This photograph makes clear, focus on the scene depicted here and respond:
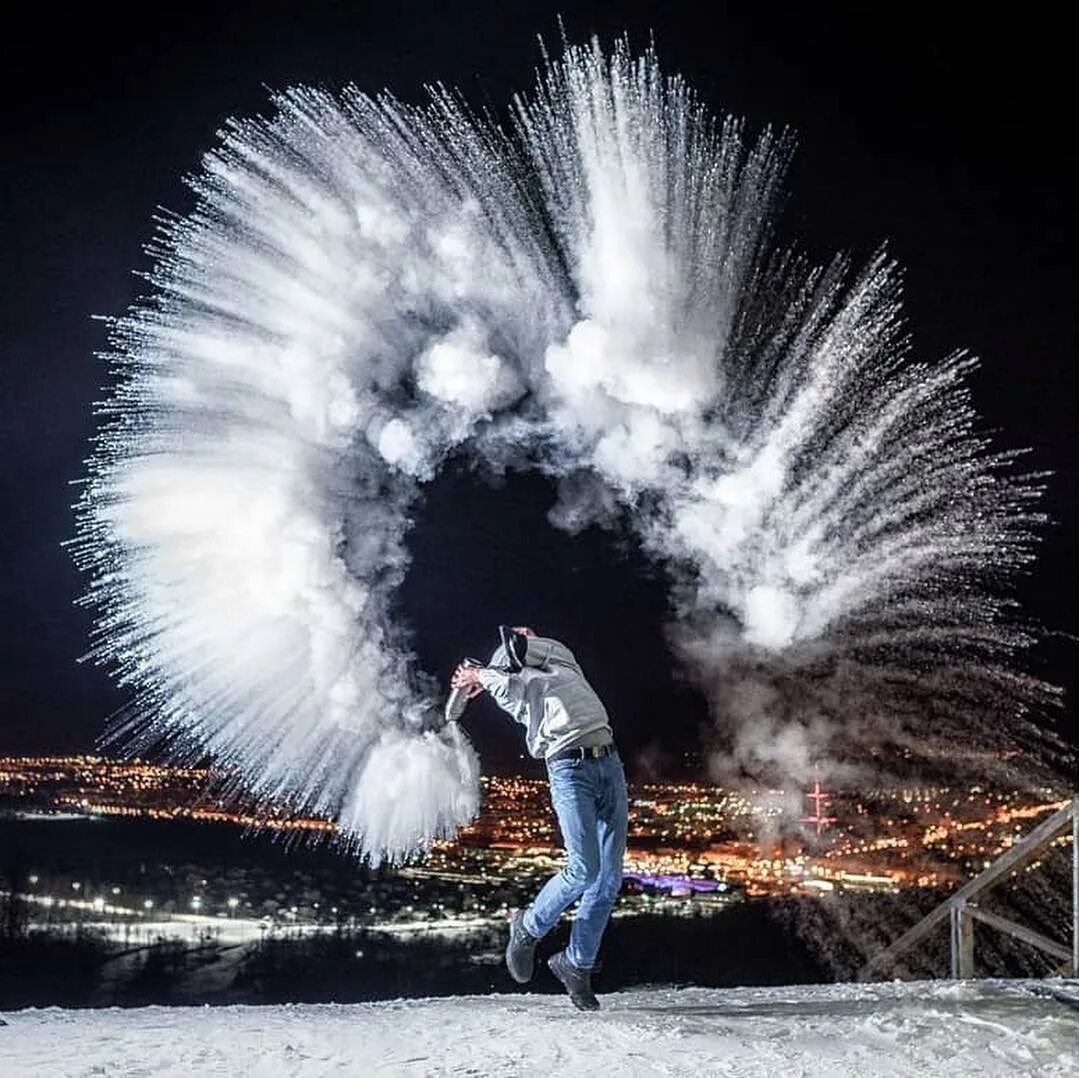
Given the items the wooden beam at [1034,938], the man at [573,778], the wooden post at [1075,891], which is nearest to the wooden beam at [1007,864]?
the wooden post at [1075,891]

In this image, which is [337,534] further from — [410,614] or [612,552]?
[612,552]

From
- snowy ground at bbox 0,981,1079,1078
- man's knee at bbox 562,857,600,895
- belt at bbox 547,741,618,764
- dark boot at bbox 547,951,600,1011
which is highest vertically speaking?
belt at bbox 547,741,618,764

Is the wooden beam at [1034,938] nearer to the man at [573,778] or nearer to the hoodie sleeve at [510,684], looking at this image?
the man at [573,778]

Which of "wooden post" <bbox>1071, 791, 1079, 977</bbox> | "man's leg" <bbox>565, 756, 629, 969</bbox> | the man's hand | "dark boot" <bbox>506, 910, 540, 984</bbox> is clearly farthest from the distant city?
"man's leg" <bbox>565, 756, 629, 969</bbox>

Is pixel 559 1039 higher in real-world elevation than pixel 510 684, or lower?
lower

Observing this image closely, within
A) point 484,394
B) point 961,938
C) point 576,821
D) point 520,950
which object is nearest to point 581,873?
point 576,821

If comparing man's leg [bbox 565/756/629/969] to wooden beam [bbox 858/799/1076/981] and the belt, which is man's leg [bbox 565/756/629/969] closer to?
the belt

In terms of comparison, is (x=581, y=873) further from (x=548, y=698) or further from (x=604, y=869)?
(x=548, y=698)
